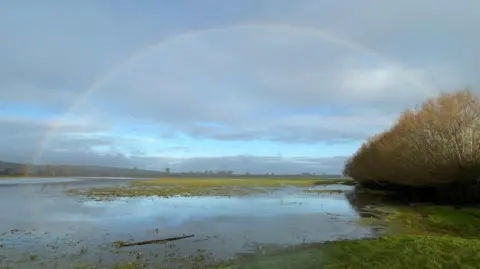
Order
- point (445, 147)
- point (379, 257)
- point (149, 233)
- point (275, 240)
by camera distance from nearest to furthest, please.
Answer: point (379, 257) → point (275, 240) → point (149, 233) → point (445, 147)

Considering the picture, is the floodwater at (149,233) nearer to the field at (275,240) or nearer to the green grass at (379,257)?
the field at (275,240)

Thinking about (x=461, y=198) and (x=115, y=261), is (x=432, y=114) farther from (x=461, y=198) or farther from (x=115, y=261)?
(x=115, y=261)

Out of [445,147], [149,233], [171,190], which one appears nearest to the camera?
[149,233]

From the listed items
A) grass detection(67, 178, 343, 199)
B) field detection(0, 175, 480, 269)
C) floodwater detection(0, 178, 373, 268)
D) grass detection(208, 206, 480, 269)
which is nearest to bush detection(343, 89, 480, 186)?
field detection(0, 175, 480, 269)

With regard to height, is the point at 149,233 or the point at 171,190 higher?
the point at 171,190

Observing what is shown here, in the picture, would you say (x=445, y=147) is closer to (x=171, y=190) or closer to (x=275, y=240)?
(x=275, y=240)

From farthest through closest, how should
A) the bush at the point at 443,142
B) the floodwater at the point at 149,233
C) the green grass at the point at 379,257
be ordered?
the bush at the point at 443,142, the floodwater at the point at 149,233, the green grass at the point at 379,257

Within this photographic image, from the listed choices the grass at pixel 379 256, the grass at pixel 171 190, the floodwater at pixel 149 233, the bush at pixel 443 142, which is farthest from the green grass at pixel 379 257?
the grass at pixel 171 190

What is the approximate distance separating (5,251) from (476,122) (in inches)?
1606

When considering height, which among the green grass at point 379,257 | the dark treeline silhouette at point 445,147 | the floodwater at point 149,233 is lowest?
the floodwater at point 149,233

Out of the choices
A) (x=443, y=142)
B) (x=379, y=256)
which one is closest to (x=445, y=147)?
(x=443, y=142)

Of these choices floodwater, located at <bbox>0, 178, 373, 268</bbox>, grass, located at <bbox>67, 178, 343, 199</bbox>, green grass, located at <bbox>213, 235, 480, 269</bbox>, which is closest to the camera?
green grass, located at <bbox>213, 235, 480, 269</bbox>

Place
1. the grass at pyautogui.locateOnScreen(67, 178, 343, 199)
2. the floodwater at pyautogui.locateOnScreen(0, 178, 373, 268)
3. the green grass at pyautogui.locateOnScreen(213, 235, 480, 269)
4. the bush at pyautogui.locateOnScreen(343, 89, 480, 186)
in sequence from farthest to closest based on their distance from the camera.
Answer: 1. the grass at pyautogui.locateOnScreen(67, 178, 343, 199)
2. the bush at pyautogui.locateOnScreen(343, 89, 480, 186)
3. the floodwater at pyautogui.locateOnScreen(0, 178, 373, 268)
4. the green grass at pyautogui.locateOnScreen(213, 235, 480, 269)

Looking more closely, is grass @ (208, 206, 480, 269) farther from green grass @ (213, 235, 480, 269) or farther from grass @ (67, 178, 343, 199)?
grass @ (67, 178, 343, 199)
